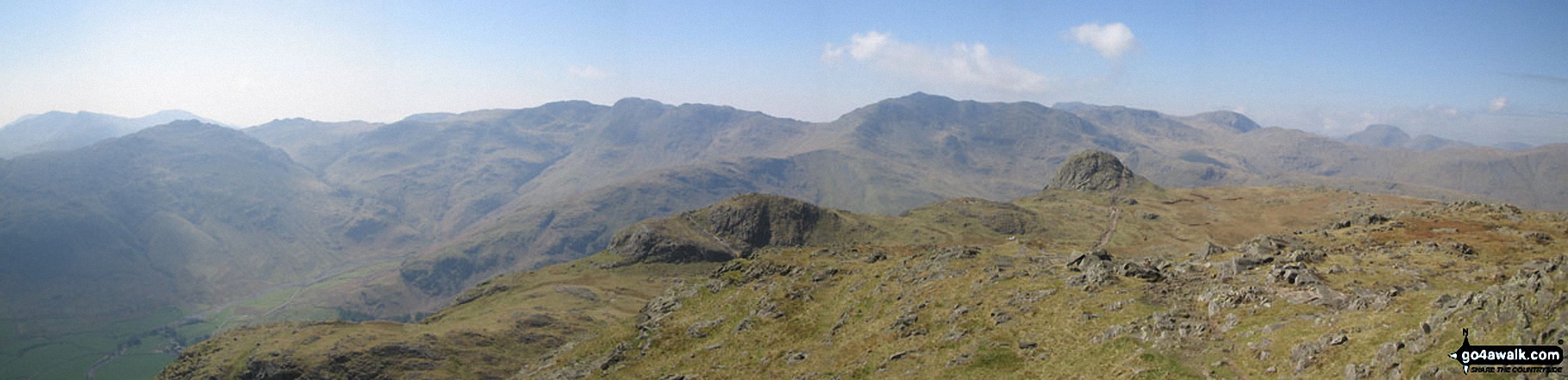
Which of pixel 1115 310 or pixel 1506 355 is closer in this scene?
pixel 1506 355

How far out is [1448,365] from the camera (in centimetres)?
2572

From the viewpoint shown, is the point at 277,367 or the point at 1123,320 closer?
the point at 1123,320

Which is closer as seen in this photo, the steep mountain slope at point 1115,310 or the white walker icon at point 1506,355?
the white walker icon at point 1506,355

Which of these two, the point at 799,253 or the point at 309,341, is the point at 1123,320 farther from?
the point at 309,341

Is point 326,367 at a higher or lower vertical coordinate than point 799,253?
lower

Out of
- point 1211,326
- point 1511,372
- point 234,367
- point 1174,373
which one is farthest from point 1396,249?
point 234,367

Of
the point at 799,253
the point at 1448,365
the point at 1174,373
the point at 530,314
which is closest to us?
the point at 1448,365

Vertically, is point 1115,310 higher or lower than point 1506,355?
lower

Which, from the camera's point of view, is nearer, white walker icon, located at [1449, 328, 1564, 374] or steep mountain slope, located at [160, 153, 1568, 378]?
white walker icon, located at [1449, 328, 1564, 374]

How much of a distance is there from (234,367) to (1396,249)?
576 ft

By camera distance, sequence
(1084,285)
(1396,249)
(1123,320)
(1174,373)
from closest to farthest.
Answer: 1. (1174,373)
2. (1123,320)
3. (1084,285)
4. (1396,249)

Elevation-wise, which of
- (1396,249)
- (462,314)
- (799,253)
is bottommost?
(462,314)

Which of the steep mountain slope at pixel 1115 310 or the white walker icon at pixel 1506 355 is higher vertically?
the white walker icon at pixel 1506 355

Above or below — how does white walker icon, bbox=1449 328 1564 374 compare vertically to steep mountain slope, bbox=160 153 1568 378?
above
